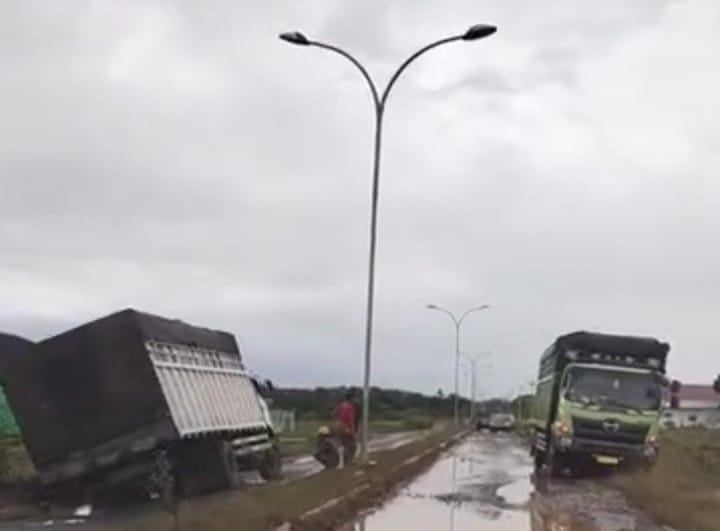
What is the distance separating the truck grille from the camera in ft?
101

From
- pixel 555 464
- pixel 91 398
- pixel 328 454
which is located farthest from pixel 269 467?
pixel 91 398

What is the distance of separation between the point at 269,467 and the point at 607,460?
8131 millimetres

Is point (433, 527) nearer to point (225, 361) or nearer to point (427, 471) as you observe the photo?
point (225, 361)

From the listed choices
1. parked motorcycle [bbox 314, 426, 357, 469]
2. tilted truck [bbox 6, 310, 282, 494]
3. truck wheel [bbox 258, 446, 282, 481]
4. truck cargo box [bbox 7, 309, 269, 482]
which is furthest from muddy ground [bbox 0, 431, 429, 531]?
parked motorcycle [bbox 314, 426, 357, 469]

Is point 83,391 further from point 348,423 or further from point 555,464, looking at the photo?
point 555,464

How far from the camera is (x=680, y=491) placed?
84.4 feet

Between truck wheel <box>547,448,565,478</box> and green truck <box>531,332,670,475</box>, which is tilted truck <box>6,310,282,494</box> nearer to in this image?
green truck <box>531,332,670,475</box>

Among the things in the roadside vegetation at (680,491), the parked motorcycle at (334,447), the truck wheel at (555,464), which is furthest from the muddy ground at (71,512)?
the truck wheel at (555,464)

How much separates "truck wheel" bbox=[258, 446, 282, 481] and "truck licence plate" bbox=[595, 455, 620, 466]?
7.63 meters

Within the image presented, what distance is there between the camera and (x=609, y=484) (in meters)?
30.1

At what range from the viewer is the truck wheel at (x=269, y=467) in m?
29.5

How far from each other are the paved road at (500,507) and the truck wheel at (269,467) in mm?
3205

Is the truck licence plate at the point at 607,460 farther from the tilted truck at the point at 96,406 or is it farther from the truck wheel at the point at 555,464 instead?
the tilted truck at the point at 96,406

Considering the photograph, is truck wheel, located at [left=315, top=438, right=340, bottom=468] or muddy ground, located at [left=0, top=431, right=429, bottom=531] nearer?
muddy ground, located at [left=0, top=431, right=429, bottom=531]
